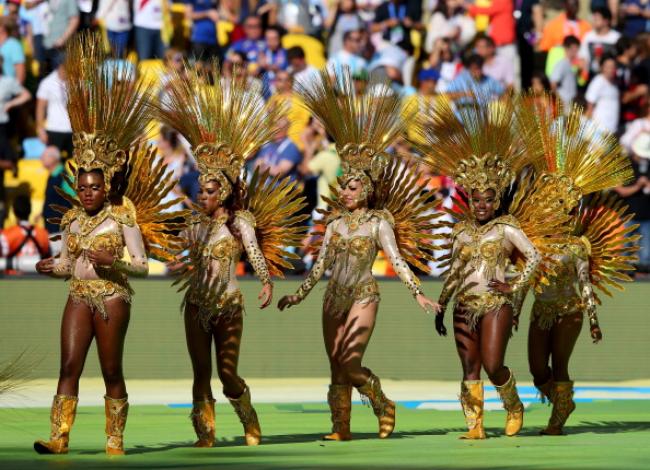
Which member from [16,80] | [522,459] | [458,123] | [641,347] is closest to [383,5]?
[16,80]

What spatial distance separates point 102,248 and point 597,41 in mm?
10700

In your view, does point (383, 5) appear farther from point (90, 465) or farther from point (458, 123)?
point (90, 465)

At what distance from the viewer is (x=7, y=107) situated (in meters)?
17.9

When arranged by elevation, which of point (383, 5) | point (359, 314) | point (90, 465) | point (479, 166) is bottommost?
point (90, 465)

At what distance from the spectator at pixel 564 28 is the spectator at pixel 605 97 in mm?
1277

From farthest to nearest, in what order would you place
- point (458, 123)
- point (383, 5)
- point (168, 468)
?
point (383, 5) < point (458, 123) < point (168, 468)

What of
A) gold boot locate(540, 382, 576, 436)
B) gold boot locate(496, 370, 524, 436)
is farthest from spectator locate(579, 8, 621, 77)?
gold boot locate(496, 370, 524, 436)

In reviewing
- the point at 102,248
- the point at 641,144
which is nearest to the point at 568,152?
the point at 102,248

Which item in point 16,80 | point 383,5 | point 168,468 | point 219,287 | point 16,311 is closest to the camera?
point 168,468

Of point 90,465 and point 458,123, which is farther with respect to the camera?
point 458,123

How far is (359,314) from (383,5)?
9.47 metres

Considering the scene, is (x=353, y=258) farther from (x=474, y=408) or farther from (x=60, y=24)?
(x=60, y=24)

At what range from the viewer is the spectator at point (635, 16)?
65.2 ft

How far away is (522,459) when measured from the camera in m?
9.94
